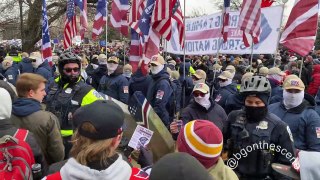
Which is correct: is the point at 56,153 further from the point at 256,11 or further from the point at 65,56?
the point at 256,11

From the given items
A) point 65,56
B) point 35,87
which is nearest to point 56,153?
point 35,87

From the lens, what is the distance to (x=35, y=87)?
3.80 m

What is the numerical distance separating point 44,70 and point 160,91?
14.7 feet

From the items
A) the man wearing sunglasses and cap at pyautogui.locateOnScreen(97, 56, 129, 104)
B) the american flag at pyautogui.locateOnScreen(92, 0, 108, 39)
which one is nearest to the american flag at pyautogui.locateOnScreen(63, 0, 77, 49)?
the american flag at pyautogui.locateOnScreen(92, 0, 108, 39)

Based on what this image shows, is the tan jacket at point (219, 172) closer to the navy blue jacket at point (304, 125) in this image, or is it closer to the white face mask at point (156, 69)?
the navy blue jacket at point (304, 125)

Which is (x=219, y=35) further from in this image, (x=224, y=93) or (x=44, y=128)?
(x=44, y=128)

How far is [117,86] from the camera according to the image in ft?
26.2

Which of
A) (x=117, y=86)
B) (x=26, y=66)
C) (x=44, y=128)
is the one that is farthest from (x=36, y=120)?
(x=26, y=66)

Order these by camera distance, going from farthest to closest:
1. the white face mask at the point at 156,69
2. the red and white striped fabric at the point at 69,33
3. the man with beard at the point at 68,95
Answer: the red and white striped fabric at the point at 69,33
the white face mask at the point at 156,69
the man with beard at the point at 68,95

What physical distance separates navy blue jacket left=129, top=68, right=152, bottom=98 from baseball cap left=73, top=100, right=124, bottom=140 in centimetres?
544

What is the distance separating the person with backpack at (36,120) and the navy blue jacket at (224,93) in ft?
14.1

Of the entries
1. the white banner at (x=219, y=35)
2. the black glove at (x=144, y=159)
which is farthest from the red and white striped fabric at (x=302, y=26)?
the black glove at (x=144, y=159)

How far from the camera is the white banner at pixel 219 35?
338 inches

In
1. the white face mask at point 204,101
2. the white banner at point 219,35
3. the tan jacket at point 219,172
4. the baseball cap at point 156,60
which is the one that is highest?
the white banner at point 219,35
